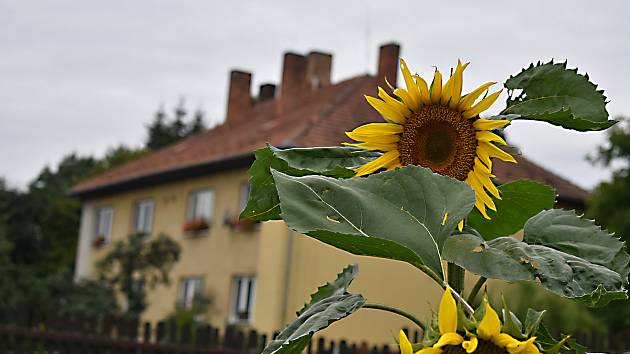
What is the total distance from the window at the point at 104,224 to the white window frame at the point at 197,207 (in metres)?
4.47

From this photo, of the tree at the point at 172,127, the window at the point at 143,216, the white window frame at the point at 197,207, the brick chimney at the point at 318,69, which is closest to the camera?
the white window frame at the point at 197,207

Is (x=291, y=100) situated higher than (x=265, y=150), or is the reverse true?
(x=291, y=100)

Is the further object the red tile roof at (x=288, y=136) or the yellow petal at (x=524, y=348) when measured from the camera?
the red tile roof at (x=288, y=136)

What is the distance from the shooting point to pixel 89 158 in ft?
171

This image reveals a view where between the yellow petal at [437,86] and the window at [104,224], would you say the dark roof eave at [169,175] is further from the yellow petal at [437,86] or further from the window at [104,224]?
the yellow petal at [437,86]

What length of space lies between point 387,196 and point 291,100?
27951 millimetres

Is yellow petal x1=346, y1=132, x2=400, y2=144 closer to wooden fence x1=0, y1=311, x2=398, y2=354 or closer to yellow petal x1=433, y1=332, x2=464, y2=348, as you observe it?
yellow petal x1=433, y1=332, x2=464, y2=348

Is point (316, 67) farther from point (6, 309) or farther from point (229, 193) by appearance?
point (6, 309)

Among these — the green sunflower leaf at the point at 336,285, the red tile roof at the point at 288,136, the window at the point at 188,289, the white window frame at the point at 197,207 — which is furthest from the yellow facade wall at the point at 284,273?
the green sunflower leaf at the point at 336,285

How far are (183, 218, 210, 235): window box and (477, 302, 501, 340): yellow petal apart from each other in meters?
25.5

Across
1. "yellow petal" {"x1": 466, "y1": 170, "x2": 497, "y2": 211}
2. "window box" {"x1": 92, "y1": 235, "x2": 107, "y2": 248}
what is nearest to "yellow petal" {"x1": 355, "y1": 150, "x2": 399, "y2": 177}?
"yellow petal" {"x1": 466, "y1": 170, "x2": 497, "y2": 211}

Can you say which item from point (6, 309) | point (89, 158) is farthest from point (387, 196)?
point (89, 158)

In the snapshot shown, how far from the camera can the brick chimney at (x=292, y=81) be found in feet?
95.7

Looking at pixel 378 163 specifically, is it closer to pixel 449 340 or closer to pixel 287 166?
pixel 287 166
